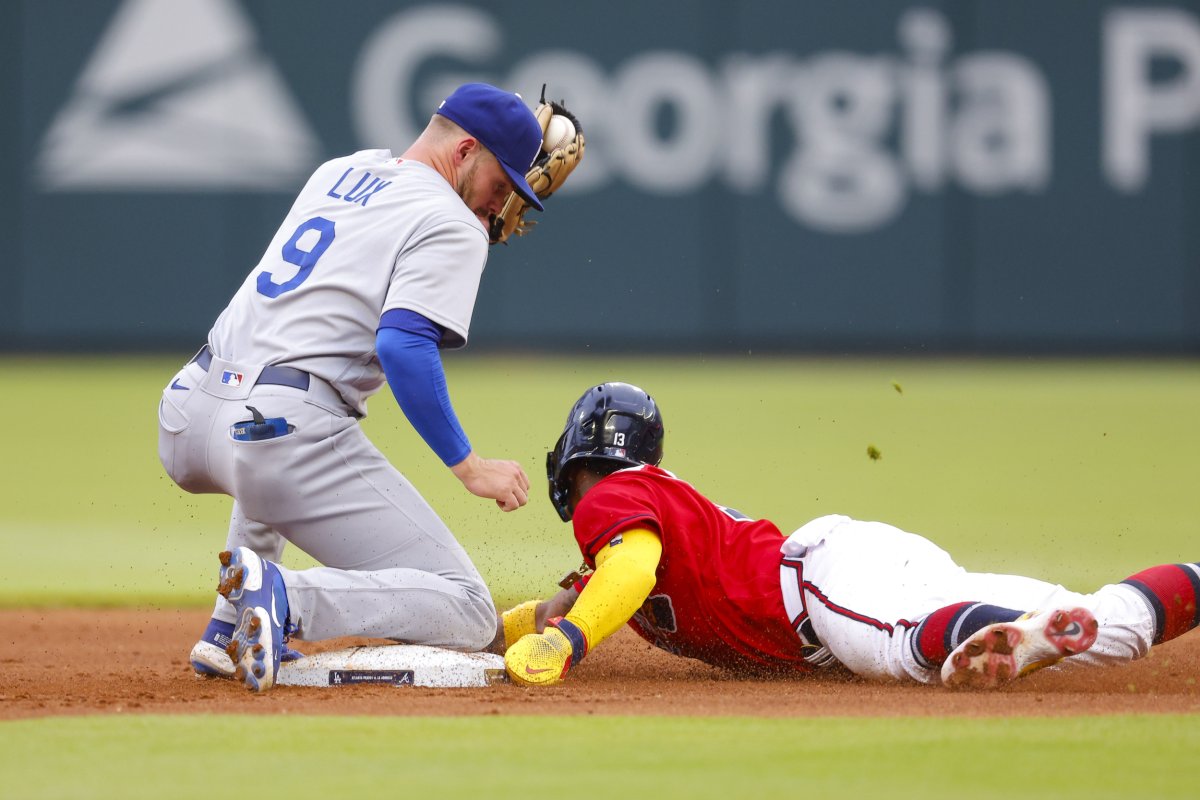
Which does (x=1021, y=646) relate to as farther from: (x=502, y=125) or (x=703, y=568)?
(x=502, y=125)

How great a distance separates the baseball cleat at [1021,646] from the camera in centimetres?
409

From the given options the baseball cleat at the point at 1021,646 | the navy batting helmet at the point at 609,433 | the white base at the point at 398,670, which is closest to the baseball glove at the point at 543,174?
the navy batting helmet at the point at 609,433

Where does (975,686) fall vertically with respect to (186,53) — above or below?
below

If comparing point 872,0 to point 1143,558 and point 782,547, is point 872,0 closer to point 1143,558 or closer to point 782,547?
point 1143,558

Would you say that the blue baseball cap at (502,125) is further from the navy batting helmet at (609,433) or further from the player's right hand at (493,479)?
the player's right hand at (493,479)

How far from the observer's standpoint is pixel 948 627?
4.32 m

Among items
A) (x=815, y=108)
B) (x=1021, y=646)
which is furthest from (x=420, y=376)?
(x=815, y=108)

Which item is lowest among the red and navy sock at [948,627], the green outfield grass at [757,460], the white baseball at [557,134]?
the green outfield grass at [757,460]

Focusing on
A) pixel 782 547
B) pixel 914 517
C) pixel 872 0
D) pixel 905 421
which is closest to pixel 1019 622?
pixel 782 547

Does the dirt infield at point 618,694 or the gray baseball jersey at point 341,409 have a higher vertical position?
the gray baseball jersey at point 341,409

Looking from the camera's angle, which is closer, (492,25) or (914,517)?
(914,517)

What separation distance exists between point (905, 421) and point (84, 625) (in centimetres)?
774

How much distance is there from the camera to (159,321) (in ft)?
54.2

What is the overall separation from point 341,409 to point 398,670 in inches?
29.0
